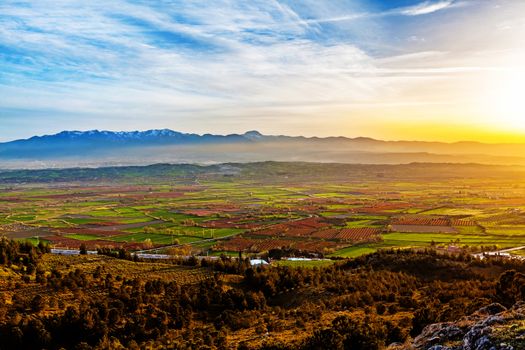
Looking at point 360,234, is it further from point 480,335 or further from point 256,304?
point 480,335

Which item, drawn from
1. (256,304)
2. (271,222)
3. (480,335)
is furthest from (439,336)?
(271,222)

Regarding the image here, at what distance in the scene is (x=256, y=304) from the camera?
30.8 meters

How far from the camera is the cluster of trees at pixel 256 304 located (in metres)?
21.2

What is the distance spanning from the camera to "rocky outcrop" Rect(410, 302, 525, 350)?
12.3 meters

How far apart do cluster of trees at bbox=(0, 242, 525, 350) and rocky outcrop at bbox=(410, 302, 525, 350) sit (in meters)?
2.91

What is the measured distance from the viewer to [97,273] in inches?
Answer: 1336

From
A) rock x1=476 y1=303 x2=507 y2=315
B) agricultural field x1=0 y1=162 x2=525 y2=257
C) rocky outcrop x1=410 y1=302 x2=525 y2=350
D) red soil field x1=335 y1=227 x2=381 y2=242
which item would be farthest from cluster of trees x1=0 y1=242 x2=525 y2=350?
red soil field x1=335 y1=227 x2=381 y2=242

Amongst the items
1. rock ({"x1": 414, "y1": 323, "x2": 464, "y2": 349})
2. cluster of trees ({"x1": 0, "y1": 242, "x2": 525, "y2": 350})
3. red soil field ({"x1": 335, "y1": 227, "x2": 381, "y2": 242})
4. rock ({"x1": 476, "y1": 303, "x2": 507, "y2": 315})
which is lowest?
red soil field ({"x1": 335, "y1": 227, "x2": 381, "y2": 242})

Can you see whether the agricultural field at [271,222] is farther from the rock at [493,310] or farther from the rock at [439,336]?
the rock at [439,336]

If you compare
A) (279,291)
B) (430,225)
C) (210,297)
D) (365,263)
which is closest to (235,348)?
(210,297)

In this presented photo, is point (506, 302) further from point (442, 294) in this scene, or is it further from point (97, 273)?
point (97, 273)

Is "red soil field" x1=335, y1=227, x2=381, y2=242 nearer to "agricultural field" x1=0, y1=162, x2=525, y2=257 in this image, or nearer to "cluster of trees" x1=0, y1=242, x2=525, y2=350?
"agricultural field" x1=0, y1=162, x2=525, y2=257

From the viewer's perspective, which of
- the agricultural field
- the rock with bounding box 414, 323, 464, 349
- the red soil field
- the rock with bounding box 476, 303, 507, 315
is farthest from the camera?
the red soil field

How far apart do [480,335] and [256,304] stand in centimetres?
1938
